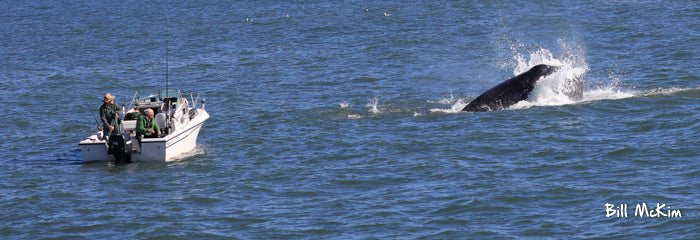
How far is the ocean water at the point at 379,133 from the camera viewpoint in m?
18.5

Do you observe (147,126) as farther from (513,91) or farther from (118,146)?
(513,91)

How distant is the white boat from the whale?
736 centimetres

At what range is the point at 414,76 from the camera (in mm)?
34312

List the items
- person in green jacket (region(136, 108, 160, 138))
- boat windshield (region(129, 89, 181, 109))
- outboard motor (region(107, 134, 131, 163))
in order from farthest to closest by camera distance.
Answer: boat windshield (region(129, 89, 181, 109)), person in green jacket (region(136, 108, 160, 138)), outboard motor (region(107, 134, 131, 163))

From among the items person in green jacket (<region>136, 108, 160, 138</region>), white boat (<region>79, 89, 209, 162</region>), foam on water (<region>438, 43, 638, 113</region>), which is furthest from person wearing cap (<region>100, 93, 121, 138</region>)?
foam on water (<region>438, 43, 638, 113</region>)

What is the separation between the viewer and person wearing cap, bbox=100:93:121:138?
23.9 meters

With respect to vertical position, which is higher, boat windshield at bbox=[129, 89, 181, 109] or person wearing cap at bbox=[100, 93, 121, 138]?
boat windshield at bbox=[129, 89, 181, 109]

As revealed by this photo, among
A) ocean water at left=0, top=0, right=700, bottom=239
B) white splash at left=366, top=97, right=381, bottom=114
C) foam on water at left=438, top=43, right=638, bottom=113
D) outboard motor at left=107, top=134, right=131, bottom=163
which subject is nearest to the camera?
ocean water at left=0, top=0, right=700, bottom=239

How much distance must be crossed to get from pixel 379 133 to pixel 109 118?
6554 millimetres

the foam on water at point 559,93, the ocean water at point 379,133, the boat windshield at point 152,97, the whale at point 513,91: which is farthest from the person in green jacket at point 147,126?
the whale at point 513,91

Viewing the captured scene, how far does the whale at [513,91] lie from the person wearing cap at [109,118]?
9.33 meters

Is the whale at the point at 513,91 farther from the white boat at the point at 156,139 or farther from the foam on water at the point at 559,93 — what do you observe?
the white boat at the point at 156,139

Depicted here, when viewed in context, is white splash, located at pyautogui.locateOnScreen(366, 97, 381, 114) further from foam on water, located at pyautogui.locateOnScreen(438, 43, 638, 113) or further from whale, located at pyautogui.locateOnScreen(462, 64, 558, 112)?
whale, located at pyautogui.locateOnScreen(462, 64, 558, 112)

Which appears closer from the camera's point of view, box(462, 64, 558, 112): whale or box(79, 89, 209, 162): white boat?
box(79, 89, 209, 162): white boat
